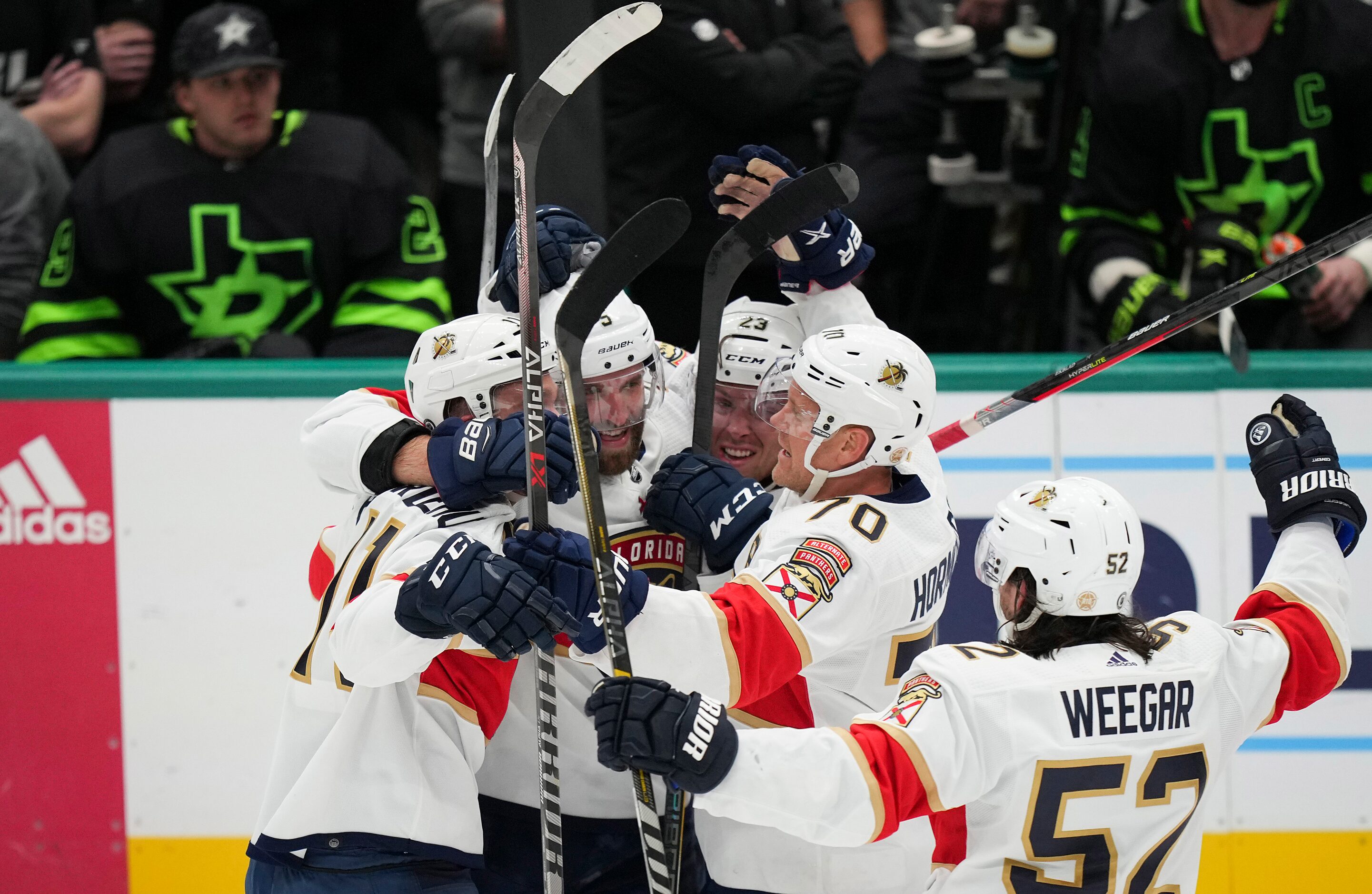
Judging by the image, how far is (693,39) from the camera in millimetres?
3805

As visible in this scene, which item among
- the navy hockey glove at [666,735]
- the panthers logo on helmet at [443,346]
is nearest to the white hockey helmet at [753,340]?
the panthers logo on helmet at [443,346]

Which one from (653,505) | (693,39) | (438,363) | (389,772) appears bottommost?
(389,772)

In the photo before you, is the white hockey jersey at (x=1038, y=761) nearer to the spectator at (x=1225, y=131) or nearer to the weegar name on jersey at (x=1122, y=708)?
the weegar name on jersey at (x=1122, y=708)

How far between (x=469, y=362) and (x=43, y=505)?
157 centimetres

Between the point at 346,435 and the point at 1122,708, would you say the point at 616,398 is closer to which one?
the point at 346,435

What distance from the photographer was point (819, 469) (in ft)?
8.30

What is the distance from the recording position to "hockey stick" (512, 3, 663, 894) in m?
2.28

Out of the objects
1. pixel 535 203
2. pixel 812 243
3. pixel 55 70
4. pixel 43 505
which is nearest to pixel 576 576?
pixel 535 203

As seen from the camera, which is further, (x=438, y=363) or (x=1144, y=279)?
(x=1144, y=279)

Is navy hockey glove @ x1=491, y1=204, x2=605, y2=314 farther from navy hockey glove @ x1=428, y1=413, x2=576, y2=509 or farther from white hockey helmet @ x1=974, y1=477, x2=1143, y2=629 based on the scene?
white hockey helmet @ x1=974, y1=477, x2=1143, y2=629

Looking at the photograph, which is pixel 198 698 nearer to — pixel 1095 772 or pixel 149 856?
pixel 149 856

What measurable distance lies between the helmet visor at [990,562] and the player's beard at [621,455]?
23.9 inches

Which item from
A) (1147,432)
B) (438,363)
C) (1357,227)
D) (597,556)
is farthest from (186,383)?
(1357,227)

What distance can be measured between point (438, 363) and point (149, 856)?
1.73 m
